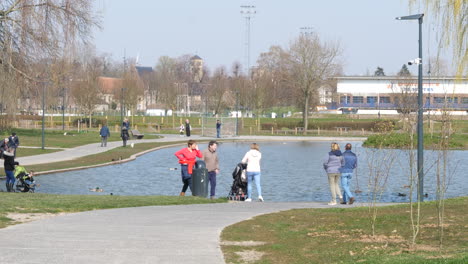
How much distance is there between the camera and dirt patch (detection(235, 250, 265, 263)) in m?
11.2

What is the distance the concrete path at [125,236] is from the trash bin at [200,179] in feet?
9.74

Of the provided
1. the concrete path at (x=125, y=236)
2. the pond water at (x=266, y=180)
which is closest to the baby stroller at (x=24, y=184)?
the pond water at (x=266, y=180)

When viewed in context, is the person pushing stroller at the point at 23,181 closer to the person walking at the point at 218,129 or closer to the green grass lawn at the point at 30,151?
the green grass lawn at the point at 30,151

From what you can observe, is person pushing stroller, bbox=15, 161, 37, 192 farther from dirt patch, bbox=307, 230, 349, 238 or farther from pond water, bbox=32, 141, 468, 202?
dirt patch, bbox=307, 230, 349, 238

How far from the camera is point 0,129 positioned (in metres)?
52.2

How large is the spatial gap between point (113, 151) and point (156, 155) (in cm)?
260

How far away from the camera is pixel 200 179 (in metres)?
21.1

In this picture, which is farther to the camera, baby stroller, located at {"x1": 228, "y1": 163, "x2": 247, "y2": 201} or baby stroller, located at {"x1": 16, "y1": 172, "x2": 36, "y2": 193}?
baby stroller, located at {"x1": 16, "y1": 172, "x2": 36, "y2": 193}

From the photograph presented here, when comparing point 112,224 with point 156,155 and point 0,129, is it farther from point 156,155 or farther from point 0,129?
point 0,129

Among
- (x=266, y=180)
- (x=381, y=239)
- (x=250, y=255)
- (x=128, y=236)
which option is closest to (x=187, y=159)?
(x=128, y=236)

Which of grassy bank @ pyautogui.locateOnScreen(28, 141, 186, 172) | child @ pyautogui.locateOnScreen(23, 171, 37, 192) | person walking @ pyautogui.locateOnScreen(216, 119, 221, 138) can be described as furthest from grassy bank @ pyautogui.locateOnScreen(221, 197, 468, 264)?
person walking @ pyautogui.locateOnScreen(216, 119, 221, 138)

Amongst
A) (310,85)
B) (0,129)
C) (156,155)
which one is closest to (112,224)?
(156,155)

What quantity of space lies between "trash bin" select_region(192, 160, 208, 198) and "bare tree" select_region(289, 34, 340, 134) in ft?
216

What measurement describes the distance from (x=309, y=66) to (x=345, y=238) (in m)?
75.8
